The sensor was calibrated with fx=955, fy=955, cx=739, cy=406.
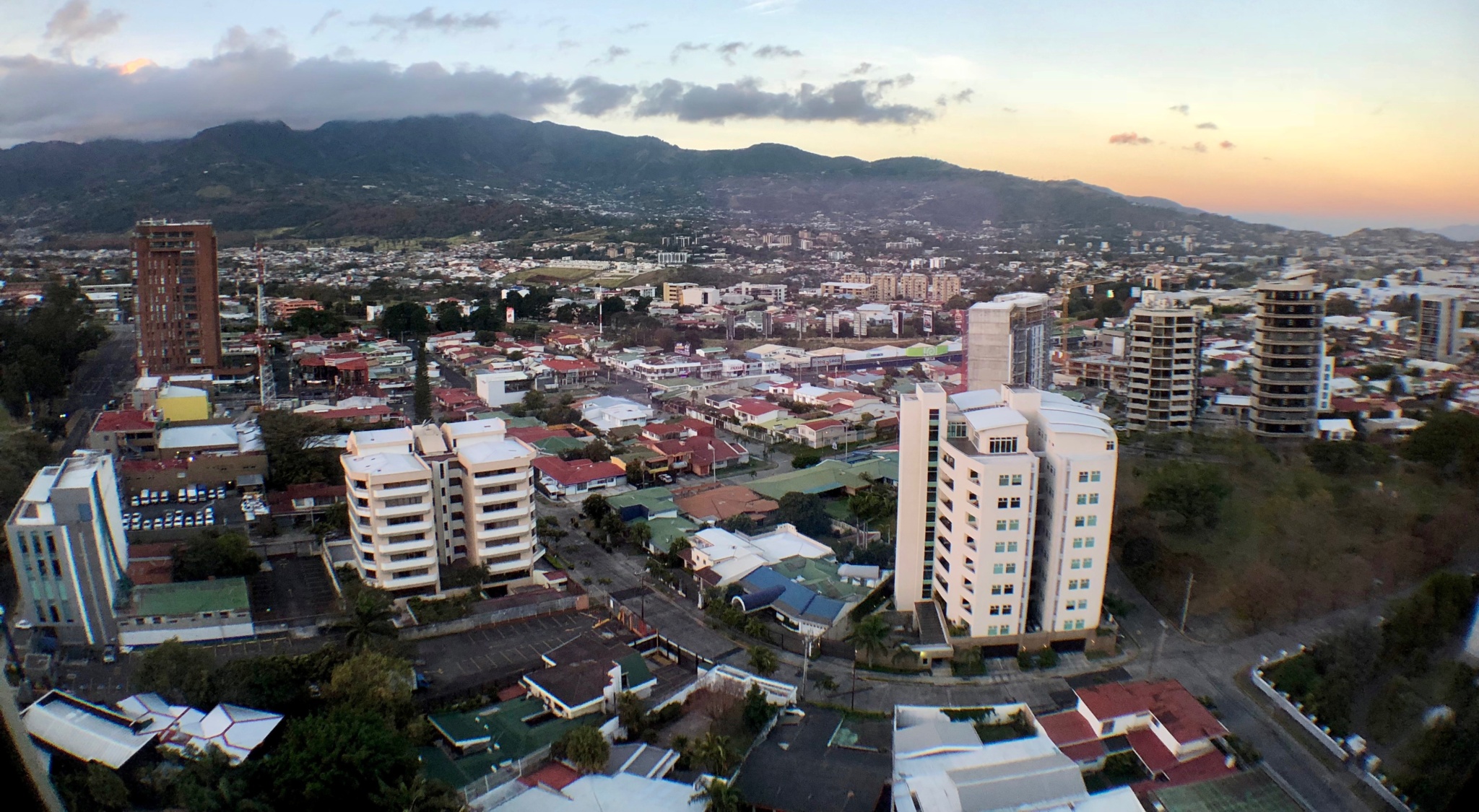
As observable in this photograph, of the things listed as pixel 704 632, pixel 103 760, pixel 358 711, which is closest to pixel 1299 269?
pixel 704 632

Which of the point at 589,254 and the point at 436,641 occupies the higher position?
the point at 589,254

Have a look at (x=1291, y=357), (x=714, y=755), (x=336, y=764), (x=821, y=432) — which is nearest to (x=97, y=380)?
(x=821, y=432)

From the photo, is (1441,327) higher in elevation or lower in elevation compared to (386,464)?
higher

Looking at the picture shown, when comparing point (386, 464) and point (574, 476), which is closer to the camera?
point (386, 464)

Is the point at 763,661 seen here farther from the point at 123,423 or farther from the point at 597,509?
the point at 123,423

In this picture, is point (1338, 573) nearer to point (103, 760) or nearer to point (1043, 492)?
point (1043, 492)

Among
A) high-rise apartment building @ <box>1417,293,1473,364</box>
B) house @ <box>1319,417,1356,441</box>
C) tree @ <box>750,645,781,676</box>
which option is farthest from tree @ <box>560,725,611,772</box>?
high-rise apartment building @ <box>1417,293,1473,364</box>
